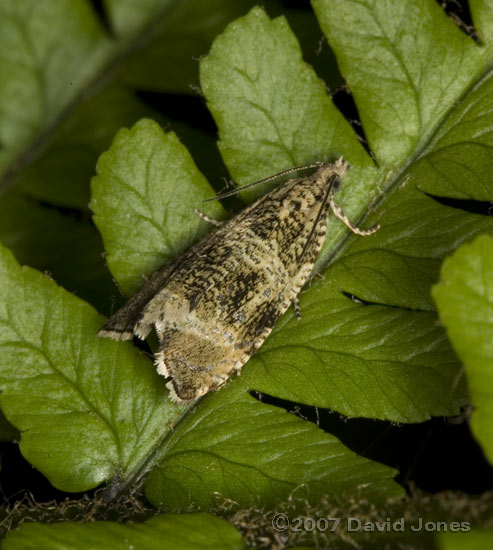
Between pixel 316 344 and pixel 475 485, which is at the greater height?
pixel 316 344

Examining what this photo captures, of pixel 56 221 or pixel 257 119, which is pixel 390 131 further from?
pixel 56 221

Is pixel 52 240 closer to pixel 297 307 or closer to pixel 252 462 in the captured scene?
pixel 297 307

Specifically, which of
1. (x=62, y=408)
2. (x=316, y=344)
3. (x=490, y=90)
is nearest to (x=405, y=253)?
(x=316, y=344)

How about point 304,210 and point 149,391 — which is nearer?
point 149,391

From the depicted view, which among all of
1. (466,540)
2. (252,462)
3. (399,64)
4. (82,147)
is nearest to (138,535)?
(252,462)

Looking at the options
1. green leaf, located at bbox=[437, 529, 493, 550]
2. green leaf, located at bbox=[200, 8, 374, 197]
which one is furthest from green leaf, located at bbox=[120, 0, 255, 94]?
green leaf, located at bbox=[437, 529, 493, 550]
